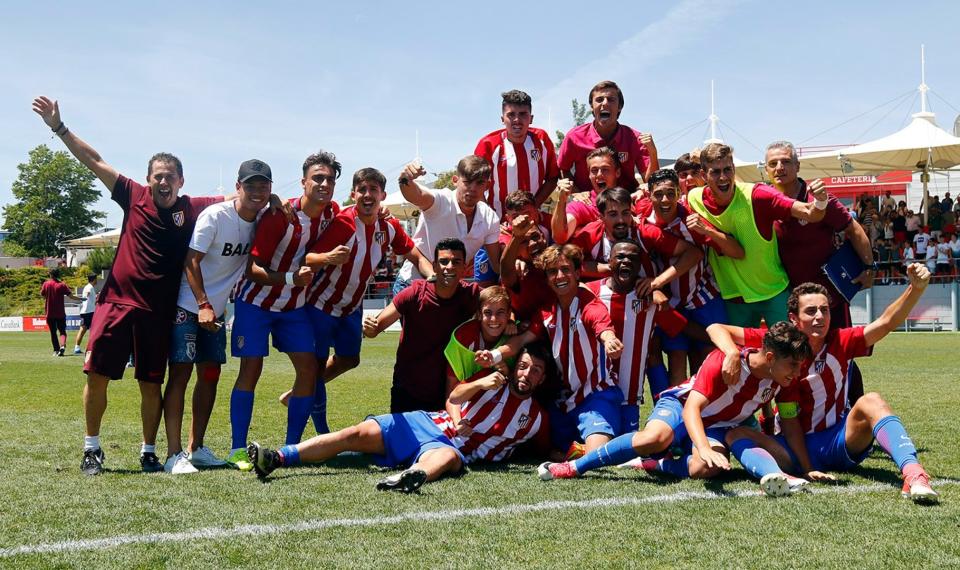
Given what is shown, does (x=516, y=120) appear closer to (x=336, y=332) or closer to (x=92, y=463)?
(x=336, y=332)

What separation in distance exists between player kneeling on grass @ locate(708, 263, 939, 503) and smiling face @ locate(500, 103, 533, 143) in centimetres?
279

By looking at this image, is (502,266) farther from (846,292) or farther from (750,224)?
(846,292)

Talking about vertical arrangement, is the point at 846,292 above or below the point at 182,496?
above

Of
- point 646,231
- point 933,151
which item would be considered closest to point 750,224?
point 646,231

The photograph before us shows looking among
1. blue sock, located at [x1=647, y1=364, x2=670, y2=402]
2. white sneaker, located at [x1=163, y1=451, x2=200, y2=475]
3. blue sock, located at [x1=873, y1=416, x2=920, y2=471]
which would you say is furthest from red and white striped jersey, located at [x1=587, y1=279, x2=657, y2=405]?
white sneaker, located at [x1=163, y1=451, x2=200, y2=475]

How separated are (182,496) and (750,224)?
159 inches

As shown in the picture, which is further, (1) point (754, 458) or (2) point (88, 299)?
(2) point (88, 299)

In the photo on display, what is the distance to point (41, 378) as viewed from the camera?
538 inches

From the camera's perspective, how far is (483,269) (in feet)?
22.7

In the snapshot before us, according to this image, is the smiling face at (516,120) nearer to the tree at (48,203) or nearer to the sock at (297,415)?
the sock at (297,415)

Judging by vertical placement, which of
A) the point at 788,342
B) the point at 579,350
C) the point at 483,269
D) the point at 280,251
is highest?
the point at 280,251

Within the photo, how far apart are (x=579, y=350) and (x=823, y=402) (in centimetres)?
159

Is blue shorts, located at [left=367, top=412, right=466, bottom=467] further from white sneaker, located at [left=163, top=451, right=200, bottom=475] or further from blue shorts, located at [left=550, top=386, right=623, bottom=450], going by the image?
white sneaker, located at [left=163, top=451, right=200, bottom=475]

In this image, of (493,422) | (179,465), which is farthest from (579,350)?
(179,465)
